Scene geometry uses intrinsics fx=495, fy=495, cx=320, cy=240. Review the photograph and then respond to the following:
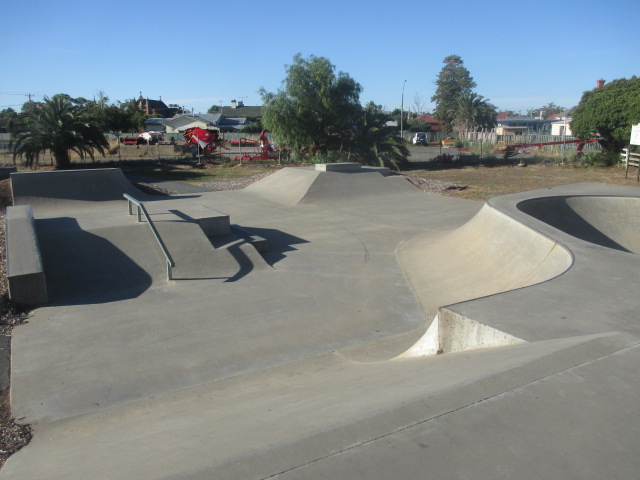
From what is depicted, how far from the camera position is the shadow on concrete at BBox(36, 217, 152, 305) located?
8.16m

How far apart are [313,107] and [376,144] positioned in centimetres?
422

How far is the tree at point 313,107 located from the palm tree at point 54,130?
9.83 m

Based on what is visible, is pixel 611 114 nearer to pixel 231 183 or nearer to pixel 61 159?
pixel 231 183

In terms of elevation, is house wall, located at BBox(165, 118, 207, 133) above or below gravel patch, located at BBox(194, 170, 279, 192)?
above

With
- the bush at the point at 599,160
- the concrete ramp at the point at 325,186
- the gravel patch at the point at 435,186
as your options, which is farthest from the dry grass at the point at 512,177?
the concrete ramp at the point at 325,186

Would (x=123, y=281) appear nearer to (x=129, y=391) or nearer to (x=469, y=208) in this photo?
(x=129, y=391)

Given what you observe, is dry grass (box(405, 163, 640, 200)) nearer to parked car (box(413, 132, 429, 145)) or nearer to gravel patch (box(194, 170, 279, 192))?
gravel patch (box(194, 170, 279, 192))

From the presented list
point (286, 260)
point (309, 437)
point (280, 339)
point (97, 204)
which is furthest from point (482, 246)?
point (97, 204)

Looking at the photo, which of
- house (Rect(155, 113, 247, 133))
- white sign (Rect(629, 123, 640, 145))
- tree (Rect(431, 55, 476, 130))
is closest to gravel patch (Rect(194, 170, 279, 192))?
white sign (Rect(629, 123, 640, 145))

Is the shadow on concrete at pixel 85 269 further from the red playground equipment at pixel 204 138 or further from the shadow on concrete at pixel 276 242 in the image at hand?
the red playground equipment at pixel 204 138

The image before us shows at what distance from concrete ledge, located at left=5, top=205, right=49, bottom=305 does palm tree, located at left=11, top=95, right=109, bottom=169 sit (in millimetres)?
15801

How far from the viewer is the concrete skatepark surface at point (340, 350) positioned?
108 inches

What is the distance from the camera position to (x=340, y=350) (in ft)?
20.5

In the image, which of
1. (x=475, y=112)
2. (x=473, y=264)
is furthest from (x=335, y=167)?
(x=475, y=112)
